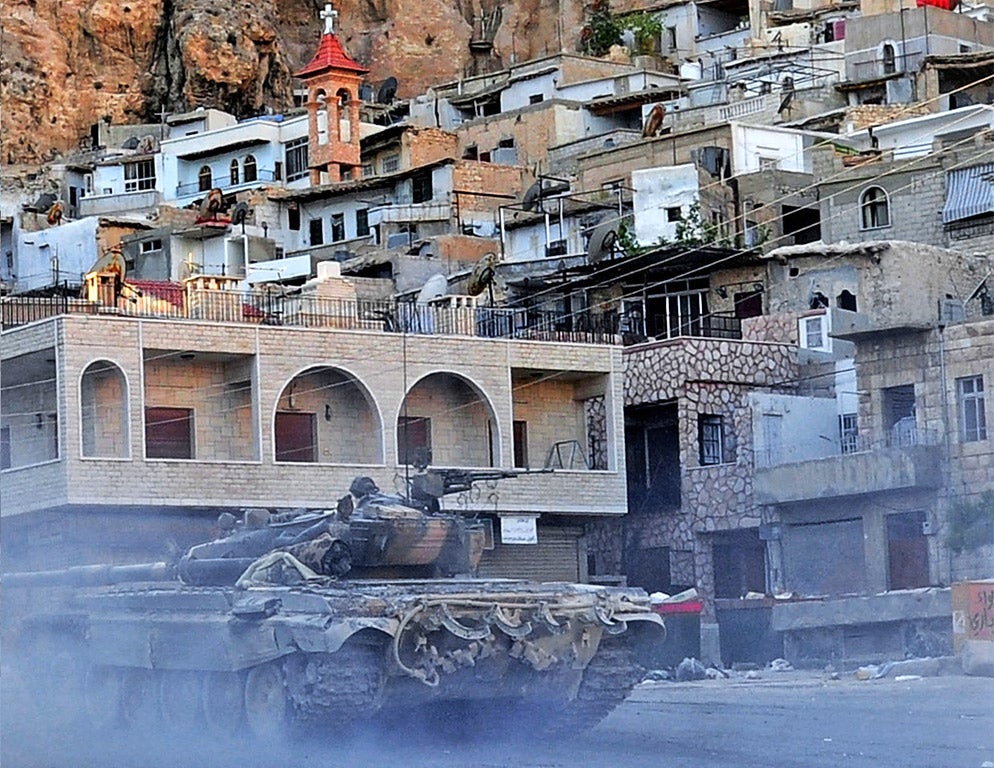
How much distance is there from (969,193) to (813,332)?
15.4 feet

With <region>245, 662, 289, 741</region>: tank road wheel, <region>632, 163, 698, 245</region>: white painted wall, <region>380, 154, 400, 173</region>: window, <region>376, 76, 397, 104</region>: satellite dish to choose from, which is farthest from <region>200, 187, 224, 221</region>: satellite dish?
<region>245, 662, 289, 741</region>: tank road wheel

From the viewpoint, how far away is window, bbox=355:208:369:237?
2500 inches

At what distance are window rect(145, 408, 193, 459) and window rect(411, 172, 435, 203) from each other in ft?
79.3

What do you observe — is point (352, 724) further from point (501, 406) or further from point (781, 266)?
point (781, 266)

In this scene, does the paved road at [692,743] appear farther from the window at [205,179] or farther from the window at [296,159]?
the window at [205,179]

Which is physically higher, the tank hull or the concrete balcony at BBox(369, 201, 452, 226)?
the concrete balcony at BBox(369, 201, 452, 226)

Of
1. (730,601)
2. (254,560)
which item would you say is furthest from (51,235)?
(254,560)

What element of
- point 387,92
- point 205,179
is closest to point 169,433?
point 205,179

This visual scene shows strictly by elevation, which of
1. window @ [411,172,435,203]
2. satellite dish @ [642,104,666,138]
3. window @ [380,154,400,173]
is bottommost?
window @ [411,172,435,203]

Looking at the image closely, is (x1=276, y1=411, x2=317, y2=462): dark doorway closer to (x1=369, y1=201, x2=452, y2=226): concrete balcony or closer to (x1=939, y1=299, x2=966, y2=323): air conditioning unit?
(x1=939, y1=299, x2=966, y2=323): air conditioning unit

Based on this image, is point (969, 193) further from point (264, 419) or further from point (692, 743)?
point (692, 743)

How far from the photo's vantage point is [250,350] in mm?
39500

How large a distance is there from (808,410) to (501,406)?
5876 mm

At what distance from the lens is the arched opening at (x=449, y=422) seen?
41594 millimetres
